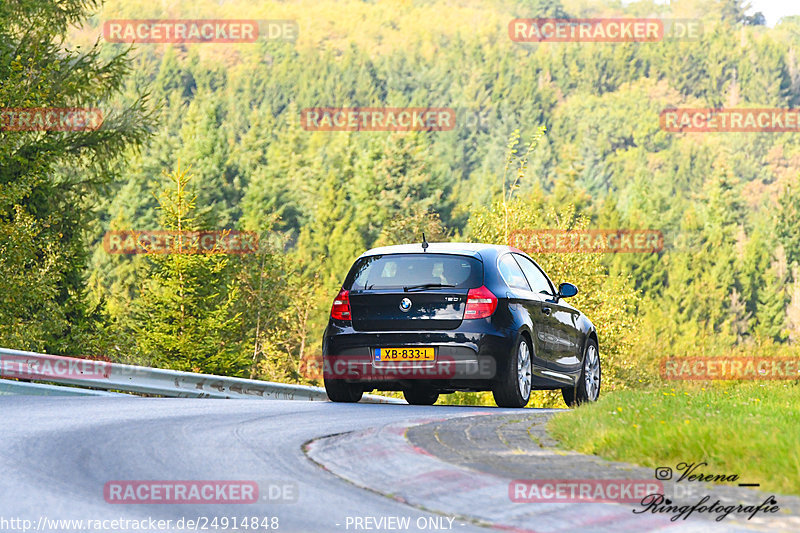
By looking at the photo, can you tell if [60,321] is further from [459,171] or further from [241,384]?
[459,171]

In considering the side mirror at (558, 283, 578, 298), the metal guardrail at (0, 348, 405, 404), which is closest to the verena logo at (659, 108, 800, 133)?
the metal guardrail at (0, 348, 405, 404)

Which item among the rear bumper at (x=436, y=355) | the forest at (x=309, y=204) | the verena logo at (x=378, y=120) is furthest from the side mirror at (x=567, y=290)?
the verena logo at (x=378, y=120)

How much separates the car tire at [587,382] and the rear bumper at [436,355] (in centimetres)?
229

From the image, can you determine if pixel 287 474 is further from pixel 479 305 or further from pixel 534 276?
pixel 534 276

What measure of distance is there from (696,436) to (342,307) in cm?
615

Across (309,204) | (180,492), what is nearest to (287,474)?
(180,492)

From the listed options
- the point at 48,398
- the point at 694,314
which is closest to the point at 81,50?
the point at 48,398

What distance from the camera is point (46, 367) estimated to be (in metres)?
14.4

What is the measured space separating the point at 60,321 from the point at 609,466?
21.6 m

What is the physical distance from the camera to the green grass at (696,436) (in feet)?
22.3

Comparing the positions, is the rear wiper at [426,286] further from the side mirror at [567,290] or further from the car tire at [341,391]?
the side mirror at [567,290]

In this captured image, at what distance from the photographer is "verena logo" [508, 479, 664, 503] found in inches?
249

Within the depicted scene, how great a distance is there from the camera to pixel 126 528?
19.4 feet

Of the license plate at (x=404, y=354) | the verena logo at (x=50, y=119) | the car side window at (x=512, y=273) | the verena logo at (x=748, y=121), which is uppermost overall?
the verena logo at (x=748, y=121)
